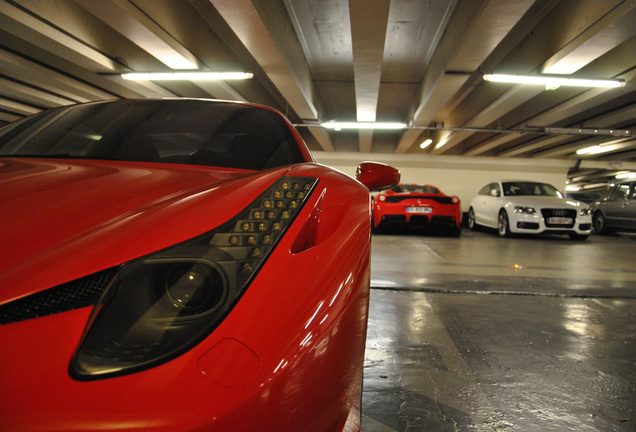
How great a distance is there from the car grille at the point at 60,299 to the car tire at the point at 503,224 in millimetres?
8116

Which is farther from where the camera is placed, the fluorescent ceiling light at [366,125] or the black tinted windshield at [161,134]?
the fluorescent ceiling light at [366,125]

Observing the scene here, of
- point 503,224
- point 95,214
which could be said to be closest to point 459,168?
point 503,224

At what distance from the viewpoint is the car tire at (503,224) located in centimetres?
747

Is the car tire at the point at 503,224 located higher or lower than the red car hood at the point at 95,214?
lower

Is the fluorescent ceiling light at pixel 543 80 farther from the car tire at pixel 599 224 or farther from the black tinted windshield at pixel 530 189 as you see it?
the car tire at pixel 599 224

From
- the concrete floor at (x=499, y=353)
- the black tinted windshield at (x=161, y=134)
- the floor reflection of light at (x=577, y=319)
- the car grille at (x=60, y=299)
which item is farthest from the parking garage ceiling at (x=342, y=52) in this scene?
the car grille at (x=60, y=299)

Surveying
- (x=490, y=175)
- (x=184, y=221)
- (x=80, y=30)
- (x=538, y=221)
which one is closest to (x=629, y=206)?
(x=538, y=221)

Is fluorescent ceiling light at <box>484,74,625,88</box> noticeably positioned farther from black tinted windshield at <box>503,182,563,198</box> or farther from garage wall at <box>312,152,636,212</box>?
garage wall at <box>312,152,636,212</box>

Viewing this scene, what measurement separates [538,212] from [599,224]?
13.8ft

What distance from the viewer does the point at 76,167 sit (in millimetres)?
1012

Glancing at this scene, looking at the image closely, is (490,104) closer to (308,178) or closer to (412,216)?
(412,216)

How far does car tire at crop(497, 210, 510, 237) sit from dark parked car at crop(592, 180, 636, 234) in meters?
3.17

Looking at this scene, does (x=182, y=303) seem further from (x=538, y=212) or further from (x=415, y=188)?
(x=415, y=188)

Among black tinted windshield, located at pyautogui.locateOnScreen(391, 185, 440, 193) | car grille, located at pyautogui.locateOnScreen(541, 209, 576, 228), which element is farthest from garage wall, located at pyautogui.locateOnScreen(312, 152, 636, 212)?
car grille, located at pyautogui.locateOnScreen(541, 209, 576, 228)
